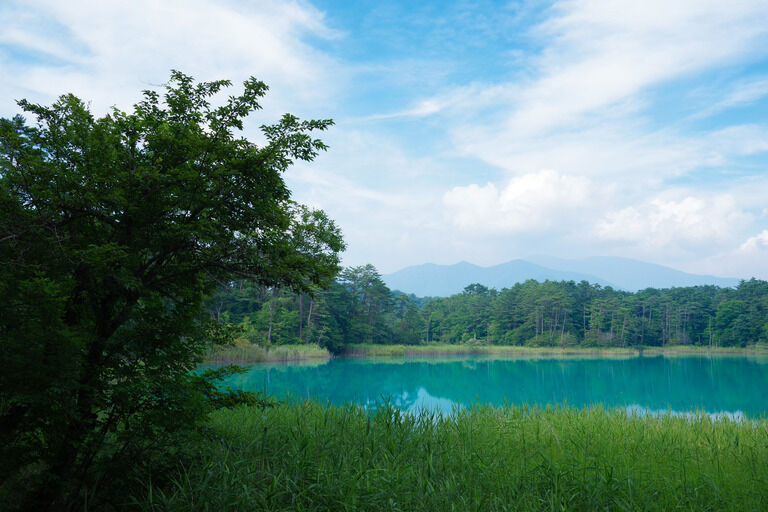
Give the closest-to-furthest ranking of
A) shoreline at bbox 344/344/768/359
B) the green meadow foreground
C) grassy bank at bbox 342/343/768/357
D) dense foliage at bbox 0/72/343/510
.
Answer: dense foliage at bbox 0/72/343/510
the green meadow foreground
grassy bank at bbox 342/343/768/357
shoreline at bbox 344/344/768/359

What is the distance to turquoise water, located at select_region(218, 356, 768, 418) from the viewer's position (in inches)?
640

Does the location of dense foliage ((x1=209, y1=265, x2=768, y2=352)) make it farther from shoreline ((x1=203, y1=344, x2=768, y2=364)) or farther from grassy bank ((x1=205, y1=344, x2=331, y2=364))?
grassy bank ((x1=205, y1=344, x2=331, y2=364))

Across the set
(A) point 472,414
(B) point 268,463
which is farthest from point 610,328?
(B) point 268,463

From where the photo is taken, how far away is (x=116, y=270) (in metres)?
3.68

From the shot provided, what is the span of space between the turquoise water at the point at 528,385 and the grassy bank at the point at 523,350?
8.86 meters

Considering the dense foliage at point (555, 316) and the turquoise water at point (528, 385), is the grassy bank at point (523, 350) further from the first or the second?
Result: the turquoise water at point (528, 385)

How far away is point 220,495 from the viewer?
3.61m

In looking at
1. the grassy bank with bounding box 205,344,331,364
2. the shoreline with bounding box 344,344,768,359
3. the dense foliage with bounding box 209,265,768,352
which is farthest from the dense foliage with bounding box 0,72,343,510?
the shoreline with bounding box 344,344,768,359

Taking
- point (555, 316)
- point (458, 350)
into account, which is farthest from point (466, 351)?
point (555, 316)

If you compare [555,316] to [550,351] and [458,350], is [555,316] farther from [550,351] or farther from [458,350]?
[458,350]

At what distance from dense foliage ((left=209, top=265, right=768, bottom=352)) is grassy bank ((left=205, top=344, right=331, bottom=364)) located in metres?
6.20

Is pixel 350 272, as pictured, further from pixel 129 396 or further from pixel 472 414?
pixel 129 396

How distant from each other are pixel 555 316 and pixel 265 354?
1509 inches

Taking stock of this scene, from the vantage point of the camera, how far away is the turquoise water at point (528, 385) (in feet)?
53.3
